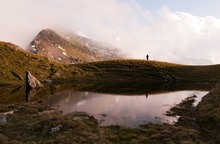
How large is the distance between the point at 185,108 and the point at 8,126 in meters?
34.6

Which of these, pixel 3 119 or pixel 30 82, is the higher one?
pixel 30 82

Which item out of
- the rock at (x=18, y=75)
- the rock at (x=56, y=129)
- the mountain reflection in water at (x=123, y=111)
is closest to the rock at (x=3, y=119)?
the rock at (x=56, y=129)

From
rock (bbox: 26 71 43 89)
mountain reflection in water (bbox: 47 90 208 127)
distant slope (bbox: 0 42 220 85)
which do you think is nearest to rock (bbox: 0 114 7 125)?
mountain reflection in water (bbox: 47 90 208 127)

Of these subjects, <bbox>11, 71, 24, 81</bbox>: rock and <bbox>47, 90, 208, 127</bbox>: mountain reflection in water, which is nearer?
<bbox>47, 90, 208, 127</bbox>: mountain reflection in water

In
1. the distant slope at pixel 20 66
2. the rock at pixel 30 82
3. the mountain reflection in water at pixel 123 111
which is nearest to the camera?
the mountain reflection in water at pixel 123 111

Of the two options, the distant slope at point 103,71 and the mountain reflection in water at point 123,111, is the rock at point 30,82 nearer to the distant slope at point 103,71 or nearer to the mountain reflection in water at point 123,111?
the distant slope at point 103,71

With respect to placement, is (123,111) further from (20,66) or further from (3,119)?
(20,66)

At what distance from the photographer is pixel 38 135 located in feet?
98.6

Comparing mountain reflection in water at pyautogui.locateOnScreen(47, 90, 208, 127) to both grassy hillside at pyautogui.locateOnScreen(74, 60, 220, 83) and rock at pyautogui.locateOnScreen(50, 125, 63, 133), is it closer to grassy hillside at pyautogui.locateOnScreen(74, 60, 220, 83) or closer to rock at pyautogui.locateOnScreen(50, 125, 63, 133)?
rock at pyautogui.locateOnScreen(50, 125, 63, 133)

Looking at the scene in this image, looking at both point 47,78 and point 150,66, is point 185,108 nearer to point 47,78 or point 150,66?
point 47,78

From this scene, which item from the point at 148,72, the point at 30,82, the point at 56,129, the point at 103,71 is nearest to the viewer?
the point at 56,129

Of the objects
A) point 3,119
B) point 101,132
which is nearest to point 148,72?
point 3,119

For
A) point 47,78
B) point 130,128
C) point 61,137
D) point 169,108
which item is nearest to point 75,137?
point 61,137

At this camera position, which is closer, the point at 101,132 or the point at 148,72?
the point at 101,132
